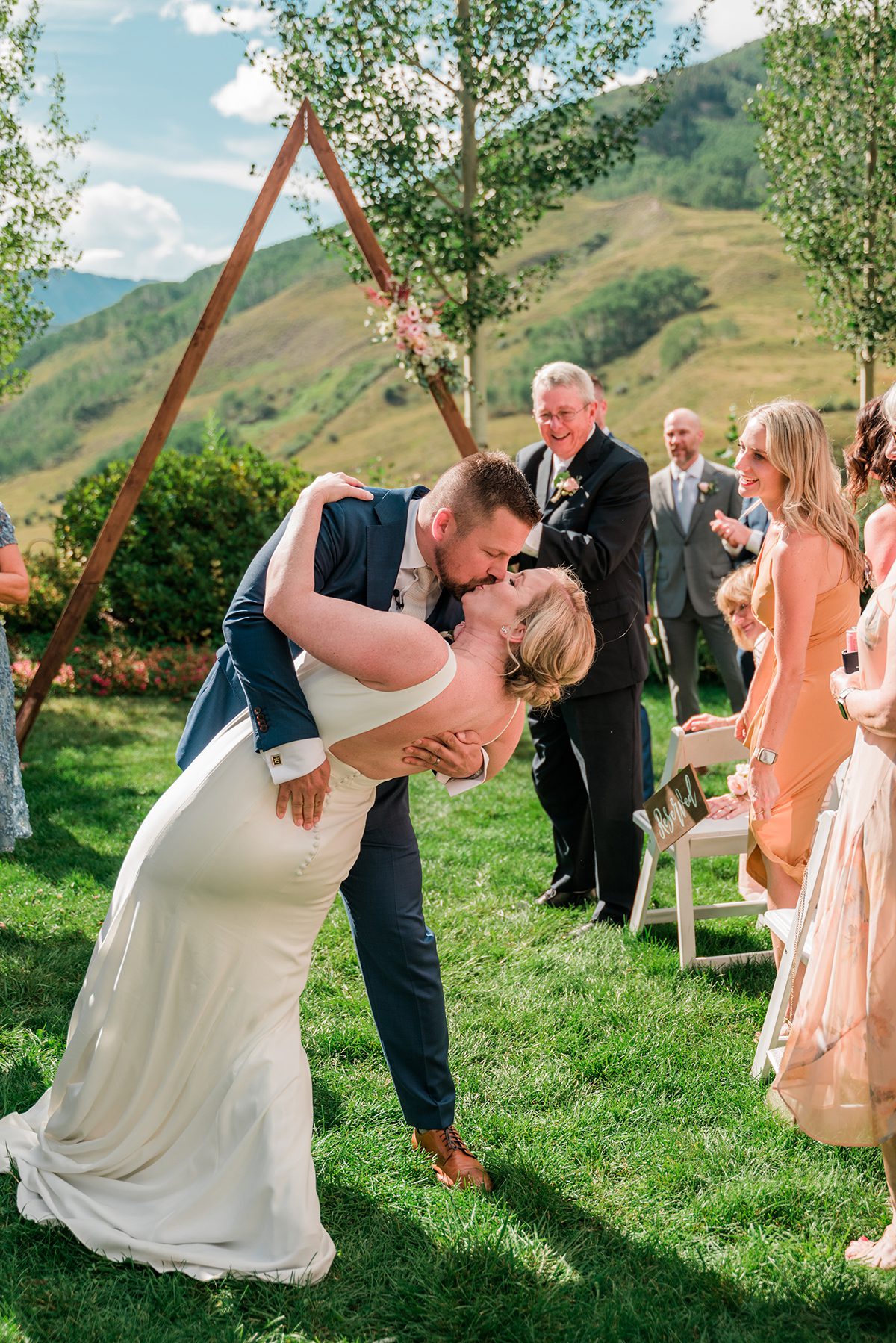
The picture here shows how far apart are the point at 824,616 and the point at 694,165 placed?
71.4 metres

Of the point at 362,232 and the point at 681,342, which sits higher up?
the point at 681,342

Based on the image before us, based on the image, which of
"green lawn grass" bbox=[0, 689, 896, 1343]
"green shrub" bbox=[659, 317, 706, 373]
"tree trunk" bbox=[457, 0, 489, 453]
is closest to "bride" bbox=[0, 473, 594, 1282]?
"green lawn grass" bbox=[0, 689, 896, 1343]

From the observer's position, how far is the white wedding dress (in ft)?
8.43

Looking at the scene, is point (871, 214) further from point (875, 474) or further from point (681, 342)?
point (681, 342)

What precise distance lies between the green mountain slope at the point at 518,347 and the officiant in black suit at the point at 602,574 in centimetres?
3001

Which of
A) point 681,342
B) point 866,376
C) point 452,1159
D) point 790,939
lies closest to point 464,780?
point 452,1159

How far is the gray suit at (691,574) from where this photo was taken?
7.79 m

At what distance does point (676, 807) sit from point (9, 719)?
301cm

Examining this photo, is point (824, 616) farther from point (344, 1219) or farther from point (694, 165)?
point (694, 165)

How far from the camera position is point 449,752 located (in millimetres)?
2594

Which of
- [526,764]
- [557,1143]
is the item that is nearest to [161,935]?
[557,1143]

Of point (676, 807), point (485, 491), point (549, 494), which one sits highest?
point (549, 494)

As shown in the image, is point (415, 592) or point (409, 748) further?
point (415, 592)

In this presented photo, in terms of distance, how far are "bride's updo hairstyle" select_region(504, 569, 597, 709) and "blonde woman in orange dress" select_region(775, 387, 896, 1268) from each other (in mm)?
704
